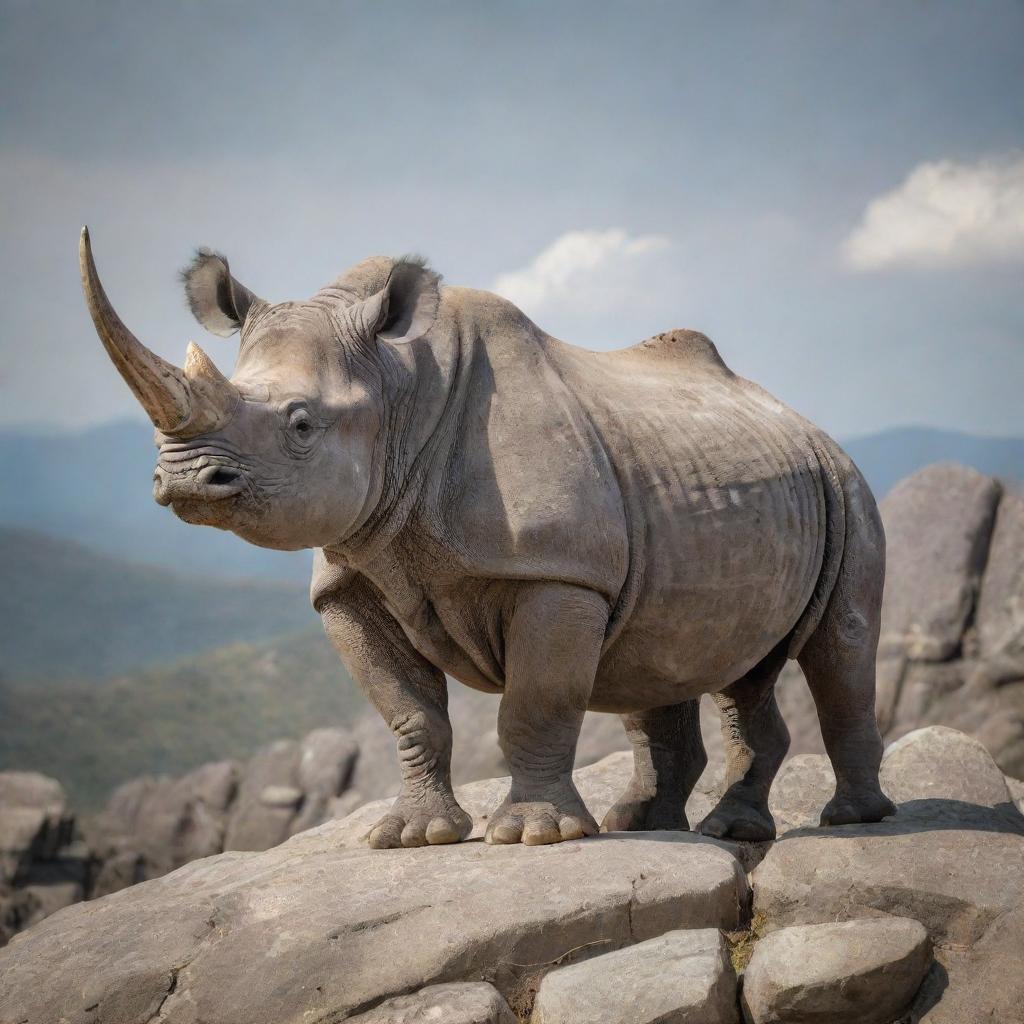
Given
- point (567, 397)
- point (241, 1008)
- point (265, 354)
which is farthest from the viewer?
point (567, 397)

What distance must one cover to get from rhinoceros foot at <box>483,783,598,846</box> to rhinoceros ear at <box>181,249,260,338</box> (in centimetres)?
246

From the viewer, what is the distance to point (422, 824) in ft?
20.3

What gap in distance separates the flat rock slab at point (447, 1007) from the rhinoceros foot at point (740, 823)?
217cm

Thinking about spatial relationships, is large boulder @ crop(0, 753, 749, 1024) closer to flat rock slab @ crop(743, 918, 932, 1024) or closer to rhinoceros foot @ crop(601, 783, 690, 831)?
flat rock slab @ crop(743, 918, 932, 1024)

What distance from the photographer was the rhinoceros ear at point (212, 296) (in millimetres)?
6000

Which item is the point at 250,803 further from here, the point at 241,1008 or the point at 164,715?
the point at 241,1008

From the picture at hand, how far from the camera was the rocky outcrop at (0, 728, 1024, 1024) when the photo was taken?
15.9ft

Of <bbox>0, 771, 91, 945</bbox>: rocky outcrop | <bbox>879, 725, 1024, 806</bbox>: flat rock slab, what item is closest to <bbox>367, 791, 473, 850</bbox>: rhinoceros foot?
<bbox>879, 725, 1024, 806</bbox>: flat rock slab

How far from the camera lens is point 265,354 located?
5.58m

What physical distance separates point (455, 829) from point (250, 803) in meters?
12.4

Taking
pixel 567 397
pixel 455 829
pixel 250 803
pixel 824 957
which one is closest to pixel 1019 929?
pixel 824 957

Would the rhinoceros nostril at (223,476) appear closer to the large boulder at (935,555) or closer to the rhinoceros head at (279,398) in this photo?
the rhinoceros head at (279,398)

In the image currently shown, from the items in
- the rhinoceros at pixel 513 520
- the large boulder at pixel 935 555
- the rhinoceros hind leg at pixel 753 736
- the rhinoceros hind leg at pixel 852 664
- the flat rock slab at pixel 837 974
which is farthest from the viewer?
the large boulder at pixel 935 555

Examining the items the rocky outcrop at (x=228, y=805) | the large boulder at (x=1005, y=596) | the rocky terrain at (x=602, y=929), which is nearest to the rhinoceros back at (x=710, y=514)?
the rocky terrain at (x=602, y=929)
